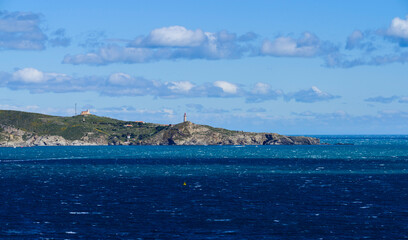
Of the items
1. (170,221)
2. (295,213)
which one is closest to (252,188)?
(295,213)

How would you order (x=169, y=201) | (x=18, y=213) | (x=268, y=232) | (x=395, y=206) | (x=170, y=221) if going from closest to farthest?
(x=268, y=232), (x=170, y=221), (x=18, y=213), (x=395, y=206), (x=169, y=201)

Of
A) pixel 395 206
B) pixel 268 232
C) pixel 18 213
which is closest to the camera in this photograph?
pixel 268 232

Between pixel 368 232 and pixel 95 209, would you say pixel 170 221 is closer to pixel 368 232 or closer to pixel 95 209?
pixel 95 209

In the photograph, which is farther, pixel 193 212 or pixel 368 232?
pixel 193 212

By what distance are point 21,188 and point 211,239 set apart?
58.6 meters

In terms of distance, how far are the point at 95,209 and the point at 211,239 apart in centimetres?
2498

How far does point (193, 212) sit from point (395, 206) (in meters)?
29.1

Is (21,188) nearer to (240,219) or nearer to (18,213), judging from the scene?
(18,213)

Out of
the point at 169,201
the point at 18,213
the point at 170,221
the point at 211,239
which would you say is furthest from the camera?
the point at 169,201

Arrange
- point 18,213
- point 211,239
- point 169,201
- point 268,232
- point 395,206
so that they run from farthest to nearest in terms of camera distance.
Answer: point 169,201 → point 395,206 → point 18,213 → point 268,232 → point 211,239

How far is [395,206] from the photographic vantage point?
77188mm

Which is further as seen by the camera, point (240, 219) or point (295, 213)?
point (295, 213)

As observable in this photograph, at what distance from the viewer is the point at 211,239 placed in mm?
55812

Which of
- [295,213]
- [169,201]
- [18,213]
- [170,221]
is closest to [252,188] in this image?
[169,201]
